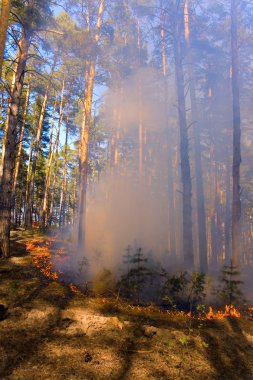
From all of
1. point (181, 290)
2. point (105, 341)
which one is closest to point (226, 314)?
point (181, 290)

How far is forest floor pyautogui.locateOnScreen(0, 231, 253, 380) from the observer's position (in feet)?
13.0

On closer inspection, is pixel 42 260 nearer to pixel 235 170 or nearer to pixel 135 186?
pixel 235 170

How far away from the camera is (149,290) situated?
953 cm

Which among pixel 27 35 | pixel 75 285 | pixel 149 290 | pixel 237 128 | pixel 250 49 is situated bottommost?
pixel 149 290

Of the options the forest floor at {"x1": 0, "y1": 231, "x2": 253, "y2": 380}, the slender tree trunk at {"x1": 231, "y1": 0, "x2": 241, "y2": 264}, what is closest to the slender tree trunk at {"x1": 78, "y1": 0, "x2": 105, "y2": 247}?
the forest floor at {"x1": 0, "y1": 231, "x2": 253, "y2": 380}

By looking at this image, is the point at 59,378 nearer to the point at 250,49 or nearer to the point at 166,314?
the point at 166,314

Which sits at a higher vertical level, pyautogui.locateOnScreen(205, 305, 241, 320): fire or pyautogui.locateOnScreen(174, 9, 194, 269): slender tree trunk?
pyautogui.locateOnScreen(174, 9, 194, 269): slender tree trunk

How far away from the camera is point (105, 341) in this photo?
4.77m

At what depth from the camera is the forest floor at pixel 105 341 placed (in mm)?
3976

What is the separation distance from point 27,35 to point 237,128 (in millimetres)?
9196

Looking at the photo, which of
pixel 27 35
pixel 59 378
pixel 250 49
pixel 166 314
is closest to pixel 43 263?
pixel 166 314

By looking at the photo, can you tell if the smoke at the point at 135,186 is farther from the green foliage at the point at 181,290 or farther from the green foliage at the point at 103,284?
the green foliage at the point at 181,290

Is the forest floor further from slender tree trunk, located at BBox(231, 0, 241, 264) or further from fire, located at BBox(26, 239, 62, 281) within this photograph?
slender tree trunk, located at BBox(231, 0, 241, 264)

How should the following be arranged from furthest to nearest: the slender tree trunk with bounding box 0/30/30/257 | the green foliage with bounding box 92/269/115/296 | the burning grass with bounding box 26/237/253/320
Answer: the slender tree trunk with bounding box 0/30/30/257
the green foliage with bounding box 92/269/115/296
the burning grass with bounding box 26/237/253/320
